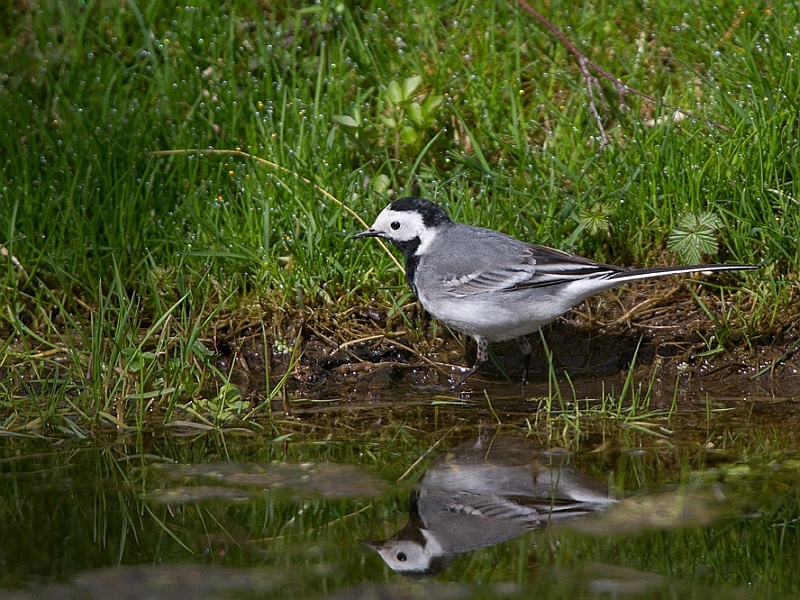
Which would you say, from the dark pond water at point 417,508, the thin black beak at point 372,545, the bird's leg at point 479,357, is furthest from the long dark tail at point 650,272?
the thin black beak at point 372,545

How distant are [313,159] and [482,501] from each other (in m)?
3.27

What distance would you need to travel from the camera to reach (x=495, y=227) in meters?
6.29

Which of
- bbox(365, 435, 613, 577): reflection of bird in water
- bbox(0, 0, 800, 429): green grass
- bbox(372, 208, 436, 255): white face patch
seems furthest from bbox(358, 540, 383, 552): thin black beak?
bbox(372, 208, 436, 255): white face patch

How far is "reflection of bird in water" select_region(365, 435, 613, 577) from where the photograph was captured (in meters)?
3.53

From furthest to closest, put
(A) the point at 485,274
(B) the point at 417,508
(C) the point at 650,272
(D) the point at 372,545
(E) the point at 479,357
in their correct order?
1. (E) the point at 479,357
2. (A) the point at 485,274
3. (C) the point at 650,272
4. (B) the point at 417,508
5. (D) the point at 372,545

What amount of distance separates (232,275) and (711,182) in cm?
294

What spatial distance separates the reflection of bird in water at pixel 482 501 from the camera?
11.6 ft

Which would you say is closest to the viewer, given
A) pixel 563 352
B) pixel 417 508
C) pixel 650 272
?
pixel 417 508

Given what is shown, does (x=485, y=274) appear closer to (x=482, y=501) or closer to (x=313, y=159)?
(x=313, y=159)

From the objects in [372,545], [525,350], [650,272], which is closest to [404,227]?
[525,350]

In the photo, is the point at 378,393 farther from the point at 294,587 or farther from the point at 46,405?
the point at 294,587

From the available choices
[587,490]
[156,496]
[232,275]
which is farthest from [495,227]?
[156,496]

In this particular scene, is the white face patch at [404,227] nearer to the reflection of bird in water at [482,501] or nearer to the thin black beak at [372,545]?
the reflection of bird in water at [482,501]

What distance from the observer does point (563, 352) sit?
605cm
